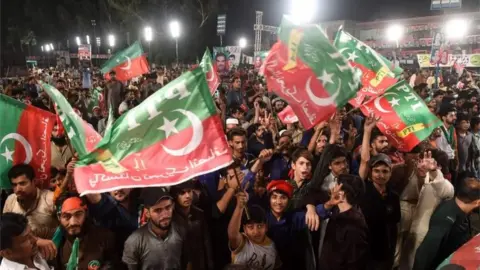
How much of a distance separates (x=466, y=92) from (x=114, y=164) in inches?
383

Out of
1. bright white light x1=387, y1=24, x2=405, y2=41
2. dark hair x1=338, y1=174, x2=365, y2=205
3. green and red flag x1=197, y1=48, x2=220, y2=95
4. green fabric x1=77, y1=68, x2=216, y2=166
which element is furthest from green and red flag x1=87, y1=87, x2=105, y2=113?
bright white light x1=387, y1=24, x2=405, y2=41

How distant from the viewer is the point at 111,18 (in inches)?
1785

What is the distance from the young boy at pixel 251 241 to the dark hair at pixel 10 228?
4.97 ft

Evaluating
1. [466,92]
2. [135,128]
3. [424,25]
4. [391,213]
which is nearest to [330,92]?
[391,213]

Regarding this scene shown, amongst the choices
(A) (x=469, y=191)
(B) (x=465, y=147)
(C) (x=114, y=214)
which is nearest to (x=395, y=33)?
(B) (x=465, y=147)

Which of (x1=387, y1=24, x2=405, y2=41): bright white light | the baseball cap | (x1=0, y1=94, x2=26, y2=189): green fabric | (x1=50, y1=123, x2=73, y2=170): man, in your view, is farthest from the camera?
(x1=387, y1=24, x2=405, y2=41): bright white light

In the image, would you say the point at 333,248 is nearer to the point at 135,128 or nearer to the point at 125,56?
the point at 135,128

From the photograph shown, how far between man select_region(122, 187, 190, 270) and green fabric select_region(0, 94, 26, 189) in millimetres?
1473

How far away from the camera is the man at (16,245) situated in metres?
2.77

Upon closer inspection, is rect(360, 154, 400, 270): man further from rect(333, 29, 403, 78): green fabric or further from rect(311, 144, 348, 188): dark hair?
rect(333, 29, 403, 78): green fabric

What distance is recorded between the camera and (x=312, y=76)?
4.61 metres

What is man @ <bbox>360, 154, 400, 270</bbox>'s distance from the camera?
4.15 meters

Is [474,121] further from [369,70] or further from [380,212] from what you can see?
[380,212]

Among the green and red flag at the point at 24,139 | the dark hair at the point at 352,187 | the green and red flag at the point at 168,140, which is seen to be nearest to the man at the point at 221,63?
the green and red flag at the point at 24,139
